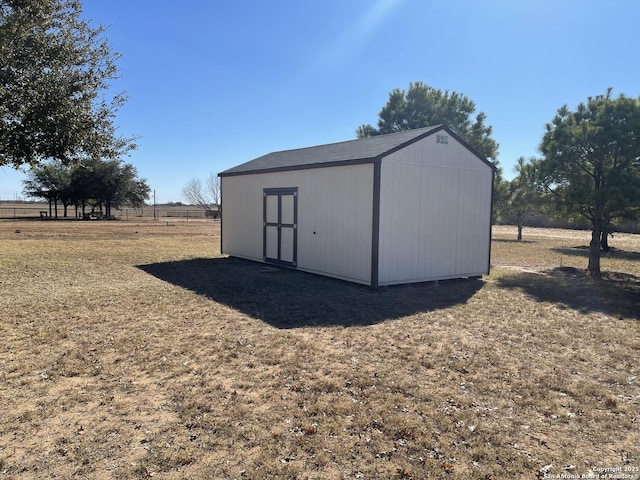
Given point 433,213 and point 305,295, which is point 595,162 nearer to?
point 433,213

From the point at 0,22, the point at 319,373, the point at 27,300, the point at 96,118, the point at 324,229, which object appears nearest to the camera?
the point at 319,373

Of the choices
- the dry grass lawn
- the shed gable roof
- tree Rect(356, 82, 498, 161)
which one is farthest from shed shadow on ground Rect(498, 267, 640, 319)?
tree Rect(356, 82, 498, 161)

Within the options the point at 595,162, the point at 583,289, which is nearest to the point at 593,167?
the point at 595,162

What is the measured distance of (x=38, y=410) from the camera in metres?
3.59

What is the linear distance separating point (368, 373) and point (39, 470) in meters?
2.84

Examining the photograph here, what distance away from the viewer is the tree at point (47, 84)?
673 centimetres

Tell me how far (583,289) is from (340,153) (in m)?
6.19

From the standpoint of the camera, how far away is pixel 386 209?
348 inches

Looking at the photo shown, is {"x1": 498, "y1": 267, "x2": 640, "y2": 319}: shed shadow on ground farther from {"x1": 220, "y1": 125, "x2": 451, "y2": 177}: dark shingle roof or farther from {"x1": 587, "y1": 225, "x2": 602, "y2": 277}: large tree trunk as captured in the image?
{"x1": 220, "y1": 125, "x2": 451, "y2": 177}: dark shingle roof

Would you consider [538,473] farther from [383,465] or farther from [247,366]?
[247,366]

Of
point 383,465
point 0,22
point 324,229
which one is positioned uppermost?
point 0,22

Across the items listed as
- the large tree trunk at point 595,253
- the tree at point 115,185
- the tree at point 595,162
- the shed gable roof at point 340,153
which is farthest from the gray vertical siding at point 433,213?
the tree at point 115,185

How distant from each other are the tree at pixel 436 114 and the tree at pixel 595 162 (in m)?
13.8

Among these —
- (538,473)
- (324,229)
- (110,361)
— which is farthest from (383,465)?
(324,229)
